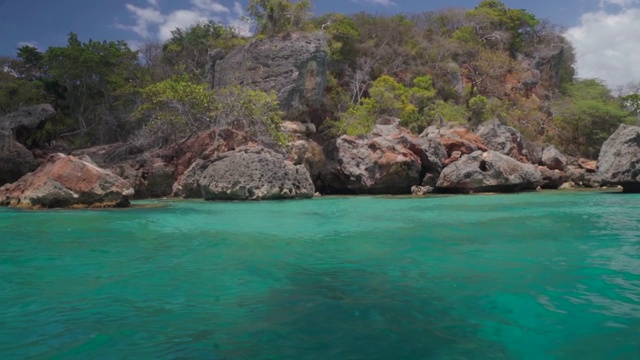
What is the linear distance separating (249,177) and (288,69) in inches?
314

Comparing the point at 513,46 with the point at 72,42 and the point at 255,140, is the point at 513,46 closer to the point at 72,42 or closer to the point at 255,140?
the point at 255,140

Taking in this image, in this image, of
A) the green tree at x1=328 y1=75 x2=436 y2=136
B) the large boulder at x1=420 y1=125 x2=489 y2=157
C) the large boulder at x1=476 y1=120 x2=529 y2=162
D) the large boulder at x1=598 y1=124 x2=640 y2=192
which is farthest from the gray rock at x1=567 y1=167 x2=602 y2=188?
the green tree at x1=328 y1=75 x2=436 y2=136

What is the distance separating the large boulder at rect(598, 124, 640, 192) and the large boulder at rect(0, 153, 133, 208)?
14551mm

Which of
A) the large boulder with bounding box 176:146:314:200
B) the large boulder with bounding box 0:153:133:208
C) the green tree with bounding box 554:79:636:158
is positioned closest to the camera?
the large boulder with bounding box 0:153:133:208

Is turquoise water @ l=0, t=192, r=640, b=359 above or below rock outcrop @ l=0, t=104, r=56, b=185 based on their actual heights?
below

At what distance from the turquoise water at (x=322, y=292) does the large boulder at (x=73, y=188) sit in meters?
3.56

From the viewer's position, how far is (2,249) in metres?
5.95

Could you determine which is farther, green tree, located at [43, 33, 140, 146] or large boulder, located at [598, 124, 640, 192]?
green tree, located at [43, 33, 140, 146]

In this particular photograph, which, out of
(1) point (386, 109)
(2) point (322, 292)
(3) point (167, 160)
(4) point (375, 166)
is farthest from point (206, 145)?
(2) point (322, 292)

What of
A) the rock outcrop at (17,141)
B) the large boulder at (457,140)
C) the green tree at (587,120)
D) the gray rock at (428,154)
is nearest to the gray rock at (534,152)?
the large boulder at (457,140)

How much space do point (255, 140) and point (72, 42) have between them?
11680mm

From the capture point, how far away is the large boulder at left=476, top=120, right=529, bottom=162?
66.8 feet

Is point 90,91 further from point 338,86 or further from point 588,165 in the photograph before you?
point 588,165

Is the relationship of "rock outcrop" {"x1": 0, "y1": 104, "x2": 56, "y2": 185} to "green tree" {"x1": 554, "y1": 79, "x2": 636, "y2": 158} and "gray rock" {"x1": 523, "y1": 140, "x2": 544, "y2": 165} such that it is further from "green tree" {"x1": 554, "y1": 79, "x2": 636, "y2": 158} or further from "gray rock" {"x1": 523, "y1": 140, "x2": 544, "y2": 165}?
"green tree" {"x1": 554, "y1": 79, "x2": 636, "y2": 158}
